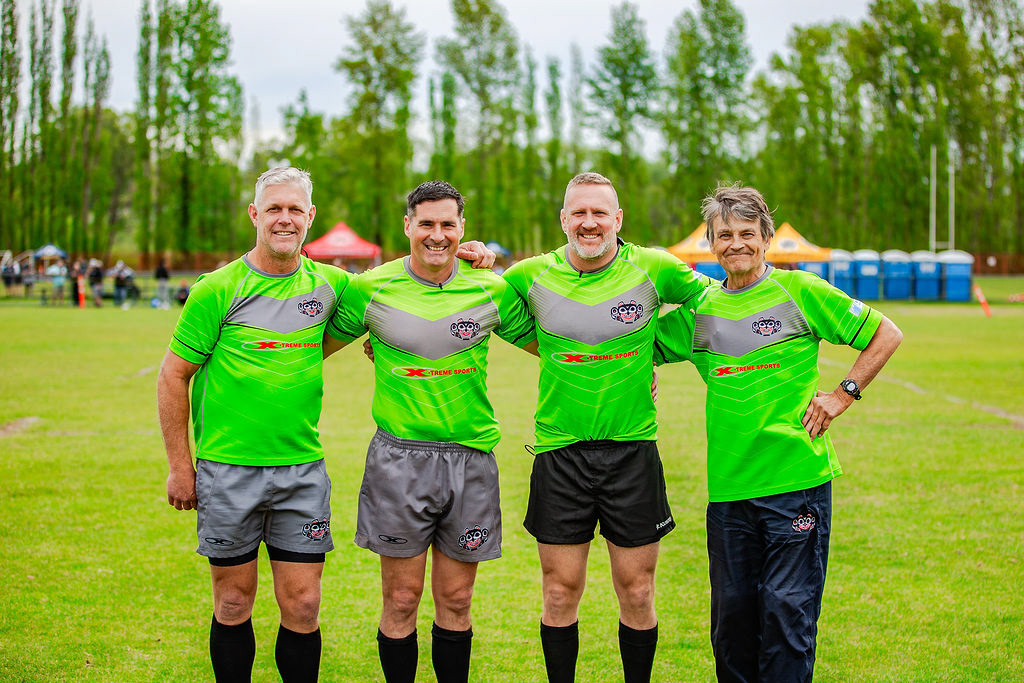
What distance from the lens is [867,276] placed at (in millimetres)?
36469

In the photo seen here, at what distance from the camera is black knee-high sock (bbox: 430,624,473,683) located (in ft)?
11.7

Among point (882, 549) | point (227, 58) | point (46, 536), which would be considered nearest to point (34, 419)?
point (46, 536)

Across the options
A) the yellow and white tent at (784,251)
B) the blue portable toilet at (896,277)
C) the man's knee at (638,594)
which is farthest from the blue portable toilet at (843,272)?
the man's knee at (638,594)

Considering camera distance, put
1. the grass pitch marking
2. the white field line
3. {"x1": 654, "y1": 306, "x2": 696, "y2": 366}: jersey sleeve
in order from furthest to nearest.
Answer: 1. the white field line
2. the grass pitch marking
3. {"x1": 654, "y1": 306, "x2": 696, "y2": 366}: jersey sleeve

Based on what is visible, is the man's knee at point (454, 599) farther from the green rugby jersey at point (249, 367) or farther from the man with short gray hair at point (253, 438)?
the green rugby jersey at point (249, 367)

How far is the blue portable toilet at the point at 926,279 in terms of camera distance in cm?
3650

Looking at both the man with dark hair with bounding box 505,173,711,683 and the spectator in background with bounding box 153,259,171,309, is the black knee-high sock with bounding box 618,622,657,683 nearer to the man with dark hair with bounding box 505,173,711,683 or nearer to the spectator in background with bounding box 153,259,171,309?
the man with dark hair with bounding box 505,173,711,683

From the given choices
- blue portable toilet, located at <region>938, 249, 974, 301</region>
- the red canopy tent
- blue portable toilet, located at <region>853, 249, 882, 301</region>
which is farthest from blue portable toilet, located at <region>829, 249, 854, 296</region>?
the red canopy tent

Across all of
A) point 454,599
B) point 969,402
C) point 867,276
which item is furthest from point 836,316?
point 867,276

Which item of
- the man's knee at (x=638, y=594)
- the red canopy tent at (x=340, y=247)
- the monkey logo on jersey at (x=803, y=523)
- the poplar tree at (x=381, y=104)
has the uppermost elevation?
the poplar tree at (x=381, y=104)

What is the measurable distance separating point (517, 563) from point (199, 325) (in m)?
2.95

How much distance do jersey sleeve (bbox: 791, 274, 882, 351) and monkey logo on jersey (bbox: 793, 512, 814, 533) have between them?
0.72 meters

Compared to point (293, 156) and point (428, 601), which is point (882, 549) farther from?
point (293, 156)

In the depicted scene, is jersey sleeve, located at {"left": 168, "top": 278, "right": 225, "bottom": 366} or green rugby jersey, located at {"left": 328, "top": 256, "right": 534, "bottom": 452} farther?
green rugby jersey, located at {"left": 328, "top": 256, "right": 534, "bottom": 452}
